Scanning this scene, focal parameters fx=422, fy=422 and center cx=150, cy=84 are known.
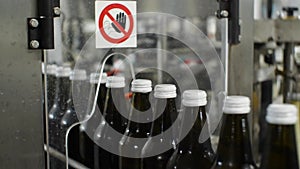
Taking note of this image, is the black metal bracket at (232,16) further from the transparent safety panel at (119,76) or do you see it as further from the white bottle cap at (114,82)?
the white bottle cap at (114,82)

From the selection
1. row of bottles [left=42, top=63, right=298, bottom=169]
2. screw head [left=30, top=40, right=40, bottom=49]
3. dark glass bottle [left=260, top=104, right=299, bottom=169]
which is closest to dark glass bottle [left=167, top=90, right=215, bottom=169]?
row of bottles [left=42, top=63, right=298, bottom=169]

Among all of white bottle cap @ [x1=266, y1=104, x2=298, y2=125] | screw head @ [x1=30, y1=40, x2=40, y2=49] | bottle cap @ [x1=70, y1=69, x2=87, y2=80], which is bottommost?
white bottle cap @ [x1=266, y1=104, x2=298, y2=125]

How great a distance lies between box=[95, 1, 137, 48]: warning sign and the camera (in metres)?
0.67

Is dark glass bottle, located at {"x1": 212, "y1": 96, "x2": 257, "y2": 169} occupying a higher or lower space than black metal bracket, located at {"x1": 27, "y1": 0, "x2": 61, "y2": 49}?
lower

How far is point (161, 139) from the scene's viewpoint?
2.16ft

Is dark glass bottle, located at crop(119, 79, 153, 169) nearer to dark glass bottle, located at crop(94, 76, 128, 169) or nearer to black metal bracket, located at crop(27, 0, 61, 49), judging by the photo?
dark glass bottle, located at crop(94, 76, 128, 169)

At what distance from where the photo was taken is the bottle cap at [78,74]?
69cm

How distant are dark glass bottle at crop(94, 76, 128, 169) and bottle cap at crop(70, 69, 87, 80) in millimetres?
42

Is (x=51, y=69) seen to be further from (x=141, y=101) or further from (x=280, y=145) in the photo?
(x=280, y=145)

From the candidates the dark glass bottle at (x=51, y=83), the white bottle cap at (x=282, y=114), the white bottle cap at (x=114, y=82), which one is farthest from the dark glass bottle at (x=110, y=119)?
the white bottle cap at (x=282, y=114)

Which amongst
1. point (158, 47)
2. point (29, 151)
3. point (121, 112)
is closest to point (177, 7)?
point (158, 47)

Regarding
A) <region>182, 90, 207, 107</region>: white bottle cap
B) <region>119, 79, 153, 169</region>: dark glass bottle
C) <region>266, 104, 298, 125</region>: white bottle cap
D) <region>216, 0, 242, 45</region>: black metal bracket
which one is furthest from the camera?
<region>216, 0, 242, 45</region>: black metal bracket

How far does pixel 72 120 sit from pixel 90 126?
0.06m

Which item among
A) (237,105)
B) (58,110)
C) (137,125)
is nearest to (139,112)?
(137,125)
